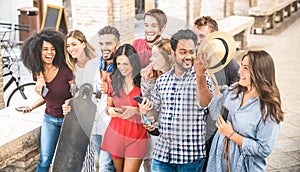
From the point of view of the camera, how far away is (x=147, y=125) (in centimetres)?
368

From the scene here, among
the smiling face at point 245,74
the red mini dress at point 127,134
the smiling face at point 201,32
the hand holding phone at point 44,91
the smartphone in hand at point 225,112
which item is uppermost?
the smiling face at point 201,32

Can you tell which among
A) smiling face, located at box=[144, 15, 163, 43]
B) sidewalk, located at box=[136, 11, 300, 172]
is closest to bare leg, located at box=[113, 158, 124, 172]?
smiling face, located at box=[144, 15, 163, 43]

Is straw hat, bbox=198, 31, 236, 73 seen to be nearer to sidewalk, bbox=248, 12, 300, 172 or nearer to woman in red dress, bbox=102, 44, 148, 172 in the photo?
woman in red dress, bbox=102, 44, 148, 172

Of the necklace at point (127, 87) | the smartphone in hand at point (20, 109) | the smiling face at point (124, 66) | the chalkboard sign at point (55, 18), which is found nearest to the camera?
the smiling face at point (124, 66)

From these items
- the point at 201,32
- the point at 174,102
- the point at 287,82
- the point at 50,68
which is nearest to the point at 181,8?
the point at 287,82

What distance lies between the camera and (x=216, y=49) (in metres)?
3.47

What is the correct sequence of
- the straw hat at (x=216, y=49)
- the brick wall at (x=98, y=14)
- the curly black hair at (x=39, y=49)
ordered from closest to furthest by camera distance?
1. the straw hat at (x=216, y=49)
2. the curly black hair at (x=39, y=49)
3. the brick wall at (x=98, y=14)

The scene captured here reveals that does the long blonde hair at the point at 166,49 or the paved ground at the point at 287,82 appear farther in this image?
the paved ground at the point at 287,82

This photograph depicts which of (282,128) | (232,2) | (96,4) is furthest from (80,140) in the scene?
(232,2)

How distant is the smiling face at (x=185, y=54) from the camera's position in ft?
11.3

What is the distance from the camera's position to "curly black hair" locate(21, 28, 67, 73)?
4023 millimetres

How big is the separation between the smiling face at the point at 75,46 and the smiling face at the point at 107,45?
21 cm

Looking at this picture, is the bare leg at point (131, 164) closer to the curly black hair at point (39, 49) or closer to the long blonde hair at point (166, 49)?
the long blonde hair at point (166, 49)

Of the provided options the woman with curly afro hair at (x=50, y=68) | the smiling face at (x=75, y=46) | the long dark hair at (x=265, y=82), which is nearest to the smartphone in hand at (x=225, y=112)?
the long dark hair at (x=265, y=82)
